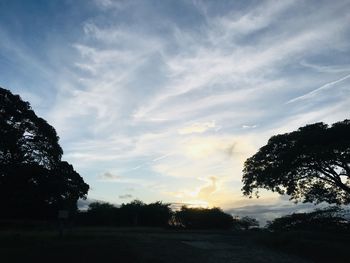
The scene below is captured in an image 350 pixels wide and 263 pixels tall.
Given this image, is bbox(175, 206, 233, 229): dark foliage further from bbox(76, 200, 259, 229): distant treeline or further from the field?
the field

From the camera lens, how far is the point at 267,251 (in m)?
18.9

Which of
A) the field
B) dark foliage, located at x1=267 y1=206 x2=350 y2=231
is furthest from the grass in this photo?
dark foliage, located at x1=267 y1=206 x2=350 y2=231

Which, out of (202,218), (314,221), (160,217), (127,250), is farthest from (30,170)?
(314,221)

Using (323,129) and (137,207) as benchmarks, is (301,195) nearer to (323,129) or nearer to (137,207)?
(323,129)

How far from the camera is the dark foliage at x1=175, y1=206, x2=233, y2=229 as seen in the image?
1256 inches

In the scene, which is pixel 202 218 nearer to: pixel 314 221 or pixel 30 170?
pixel 314 221

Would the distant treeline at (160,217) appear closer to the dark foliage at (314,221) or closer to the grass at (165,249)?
the dark foliage at (314,221)

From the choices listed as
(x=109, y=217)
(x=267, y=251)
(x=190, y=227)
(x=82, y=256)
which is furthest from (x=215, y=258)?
(x=109, y=217)

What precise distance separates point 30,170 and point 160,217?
11.2m

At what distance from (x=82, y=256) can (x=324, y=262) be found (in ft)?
33.2

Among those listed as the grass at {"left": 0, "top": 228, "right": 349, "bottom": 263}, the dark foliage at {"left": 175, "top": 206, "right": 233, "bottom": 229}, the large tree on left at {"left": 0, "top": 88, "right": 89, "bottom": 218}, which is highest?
the large tree on left at {"left": 0, "top": 88, "right": 89, "bottom": 218}

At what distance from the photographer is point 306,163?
3127 centimetres

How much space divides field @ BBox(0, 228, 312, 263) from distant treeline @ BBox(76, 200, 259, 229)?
11.4 metres

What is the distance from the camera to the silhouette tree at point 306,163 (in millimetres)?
29859
